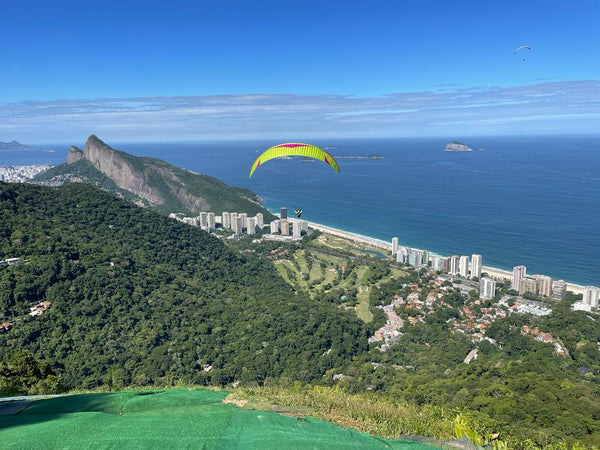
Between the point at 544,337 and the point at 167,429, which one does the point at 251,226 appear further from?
the point at 167,429

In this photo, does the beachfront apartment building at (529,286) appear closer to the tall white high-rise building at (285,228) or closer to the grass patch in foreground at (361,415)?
the tall white high-rise building at (285,228)

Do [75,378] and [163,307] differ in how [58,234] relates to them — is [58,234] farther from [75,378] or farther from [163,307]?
[75,378]

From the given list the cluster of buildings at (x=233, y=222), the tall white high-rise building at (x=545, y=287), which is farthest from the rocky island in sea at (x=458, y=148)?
the tall white high-rise building at (x=545, y=287)

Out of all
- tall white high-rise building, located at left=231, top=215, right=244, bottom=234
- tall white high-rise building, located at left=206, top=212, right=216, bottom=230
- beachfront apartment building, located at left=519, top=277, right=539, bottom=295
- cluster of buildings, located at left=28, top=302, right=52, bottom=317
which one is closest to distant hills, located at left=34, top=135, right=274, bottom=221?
tall white high-rise building, located at left=231, top=215, right=244, bottom=234

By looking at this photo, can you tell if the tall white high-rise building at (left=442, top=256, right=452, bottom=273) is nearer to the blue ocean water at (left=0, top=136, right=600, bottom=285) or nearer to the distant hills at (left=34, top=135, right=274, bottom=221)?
the blue ocean water at (left=0, top=136, right=600, bottom=285)

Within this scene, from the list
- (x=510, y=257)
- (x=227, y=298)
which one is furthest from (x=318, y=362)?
(x=510, y=257)

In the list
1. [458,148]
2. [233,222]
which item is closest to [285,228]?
[233,222]

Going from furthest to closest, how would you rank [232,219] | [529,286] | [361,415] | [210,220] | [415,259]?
[210,220] < [232,219] < [415,259] < [529,286] < [361,415]

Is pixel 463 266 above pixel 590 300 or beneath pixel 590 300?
above
